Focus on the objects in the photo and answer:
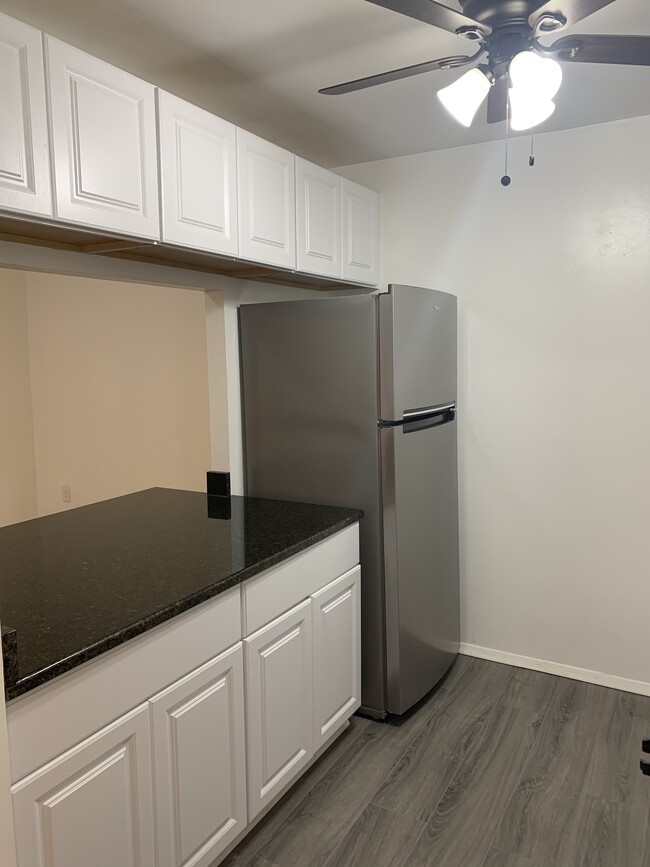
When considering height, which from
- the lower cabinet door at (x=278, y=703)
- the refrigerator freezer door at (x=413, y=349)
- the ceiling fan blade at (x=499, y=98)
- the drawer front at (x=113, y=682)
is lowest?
the lower cabinet door at (x=278, y=703)

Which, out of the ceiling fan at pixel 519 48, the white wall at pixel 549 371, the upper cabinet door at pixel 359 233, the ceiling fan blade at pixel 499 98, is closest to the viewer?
the ceiling fan at pixel 519 48

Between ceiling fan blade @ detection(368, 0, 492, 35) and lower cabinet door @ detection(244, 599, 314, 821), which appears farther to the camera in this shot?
lower cabinet door @ detection(244, 599, 314, 821)

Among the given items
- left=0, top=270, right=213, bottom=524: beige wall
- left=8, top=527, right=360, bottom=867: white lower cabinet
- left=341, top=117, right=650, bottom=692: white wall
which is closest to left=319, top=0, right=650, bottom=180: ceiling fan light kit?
left=341, top=117, right=650, bottom=692: white wall

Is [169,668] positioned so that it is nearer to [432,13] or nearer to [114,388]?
[432,13]

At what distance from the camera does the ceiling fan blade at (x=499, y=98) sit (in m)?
1.71

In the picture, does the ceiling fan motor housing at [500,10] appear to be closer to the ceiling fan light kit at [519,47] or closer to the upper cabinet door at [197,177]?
the ceiling fan light kit at [519,47]

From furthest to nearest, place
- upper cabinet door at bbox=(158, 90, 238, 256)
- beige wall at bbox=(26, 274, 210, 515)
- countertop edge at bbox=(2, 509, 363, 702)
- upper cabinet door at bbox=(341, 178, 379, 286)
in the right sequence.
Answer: beige wall at bbox=(26, 274, 210, 515)
upper cabinet door at bbox=(341, 178, 379, 286)
upper cabinet door at bbox=(158, 90, 238, 256)
countertop edge at bbox=(2, 509, 363, 702)

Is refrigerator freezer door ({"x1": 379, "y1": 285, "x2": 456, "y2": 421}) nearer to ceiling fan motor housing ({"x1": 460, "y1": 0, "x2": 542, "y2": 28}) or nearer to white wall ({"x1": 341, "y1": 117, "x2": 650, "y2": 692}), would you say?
white wall ({"x1": 341, "y1": 117, "x2": 650, "y2": 692})

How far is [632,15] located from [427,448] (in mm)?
1566

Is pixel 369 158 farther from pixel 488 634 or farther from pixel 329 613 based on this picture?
pixel 488 634

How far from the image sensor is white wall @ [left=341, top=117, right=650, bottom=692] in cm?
277

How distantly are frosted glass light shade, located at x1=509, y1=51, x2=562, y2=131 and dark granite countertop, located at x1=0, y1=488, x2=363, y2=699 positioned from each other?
1.37m

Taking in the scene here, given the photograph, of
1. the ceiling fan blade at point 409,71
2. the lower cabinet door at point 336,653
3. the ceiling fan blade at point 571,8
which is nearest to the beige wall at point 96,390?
the lower cabinet door at point 336,653

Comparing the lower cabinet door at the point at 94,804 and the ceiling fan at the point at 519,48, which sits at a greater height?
the ceiling fan at the point at 519,48
